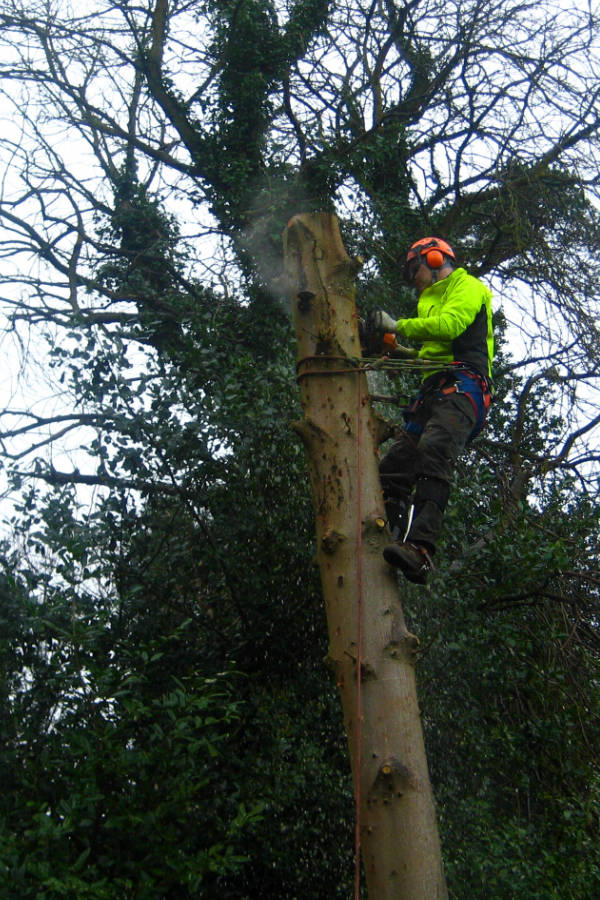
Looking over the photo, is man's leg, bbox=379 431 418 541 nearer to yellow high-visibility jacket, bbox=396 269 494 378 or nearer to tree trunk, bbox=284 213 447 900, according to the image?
yellow high-visibility jacket, bbox=396 269 494 378

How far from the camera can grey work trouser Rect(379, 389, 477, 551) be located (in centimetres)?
381

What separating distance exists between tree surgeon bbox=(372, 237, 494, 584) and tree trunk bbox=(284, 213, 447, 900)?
12.4 inches

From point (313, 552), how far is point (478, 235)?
17.8 ft

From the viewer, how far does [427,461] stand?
3.92 m

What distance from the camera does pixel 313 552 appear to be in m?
5.18

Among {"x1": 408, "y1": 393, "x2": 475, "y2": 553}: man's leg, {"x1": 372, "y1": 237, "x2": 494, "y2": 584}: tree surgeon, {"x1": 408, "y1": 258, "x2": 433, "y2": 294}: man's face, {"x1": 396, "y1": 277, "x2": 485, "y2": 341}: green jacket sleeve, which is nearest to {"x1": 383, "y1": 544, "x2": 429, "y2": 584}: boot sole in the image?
{"x1": 408, "y1": 393, "x2": 475, "y2": 553}: man's leg

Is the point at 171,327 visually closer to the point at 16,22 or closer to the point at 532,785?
the point at 16,22

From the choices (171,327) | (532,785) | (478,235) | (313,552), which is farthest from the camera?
(478,235)

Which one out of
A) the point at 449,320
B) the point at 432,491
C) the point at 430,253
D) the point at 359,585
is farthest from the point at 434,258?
the point at 359,585

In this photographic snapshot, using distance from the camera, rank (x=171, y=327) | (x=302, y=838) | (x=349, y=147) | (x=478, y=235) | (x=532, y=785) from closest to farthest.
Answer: (x=302, y=838), (x=532, y=785), (x=171, y=327), (x=349, y=147), (x=478, y=235)

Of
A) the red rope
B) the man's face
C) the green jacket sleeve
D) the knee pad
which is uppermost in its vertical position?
the man's face

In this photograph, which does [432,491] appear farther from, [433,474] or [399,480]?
[399,480]

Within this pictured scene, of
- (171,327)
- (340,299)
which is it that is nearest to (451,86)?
(171,327)

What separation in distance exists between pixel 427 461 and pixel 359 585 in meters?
Answer: 0.80
